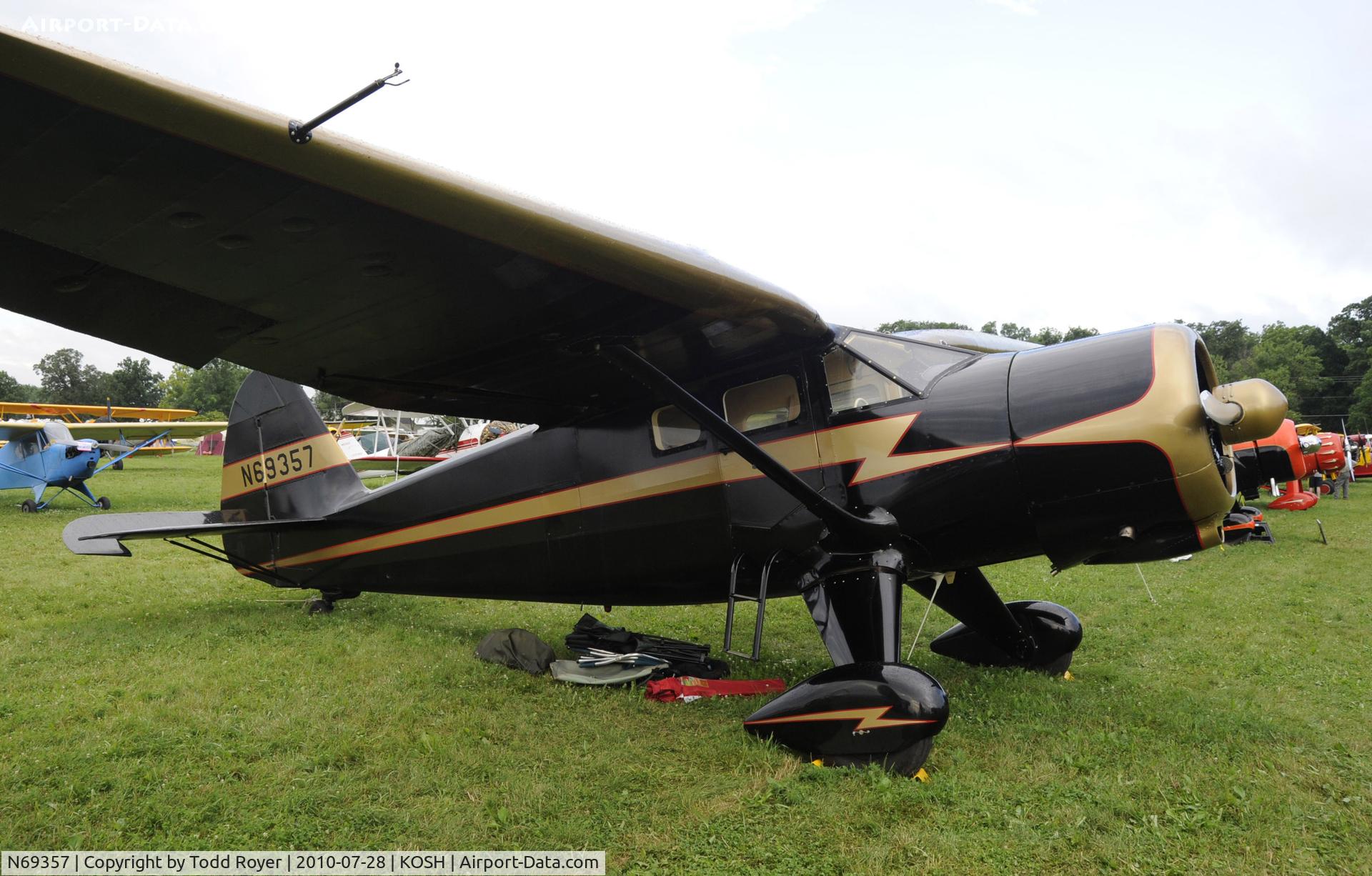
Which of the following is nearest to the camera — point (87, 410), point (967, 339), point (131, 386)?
point (967, 339)

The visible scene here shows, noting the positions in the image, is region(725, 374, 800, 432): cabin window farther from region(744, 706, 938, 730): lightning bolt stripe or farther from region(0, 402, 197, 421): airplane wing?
region(0, 402, 197, 421): airplane wing

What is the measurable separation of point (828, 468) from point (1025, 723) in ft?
6.15

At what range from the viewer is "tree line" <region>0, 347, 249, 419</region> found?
3014 inches

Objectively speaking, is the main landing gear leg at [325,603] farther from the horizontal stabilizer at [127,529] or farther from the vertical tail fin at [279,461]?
the horizontal stabilizer at [127,529]

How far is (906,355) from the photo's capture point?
4.75 m

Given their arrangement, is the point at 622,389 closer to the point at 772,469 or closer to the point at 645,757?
the point at 772,469

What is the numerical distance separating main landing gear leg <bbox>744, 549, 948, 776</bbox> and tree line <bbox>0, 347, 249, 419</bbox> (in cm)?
7729

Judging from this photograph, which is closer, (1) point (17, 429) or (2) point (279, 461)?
(2) point (279, 461)

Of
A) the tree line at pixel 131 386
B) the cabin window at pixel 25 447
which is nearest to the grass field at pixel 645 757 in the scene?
the cabin window at pixel 25 447

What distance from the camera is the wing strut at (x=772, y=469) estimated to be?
432cm

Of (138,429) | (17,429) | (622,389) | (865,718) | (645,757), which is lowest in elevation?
(645,757)

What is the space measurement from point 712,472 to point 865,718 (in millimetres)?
1870

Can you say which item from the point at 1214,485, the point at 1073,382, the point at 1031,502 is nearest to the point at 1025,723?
the point at 1031,502

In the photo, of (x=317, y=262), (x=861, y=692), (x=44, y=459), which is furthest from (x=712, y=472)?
(x=44, y=459)
